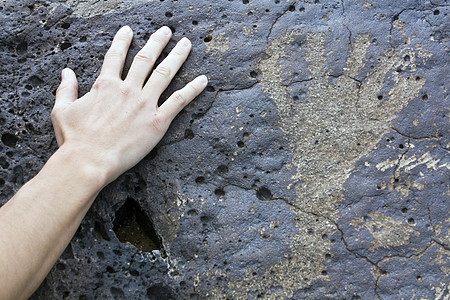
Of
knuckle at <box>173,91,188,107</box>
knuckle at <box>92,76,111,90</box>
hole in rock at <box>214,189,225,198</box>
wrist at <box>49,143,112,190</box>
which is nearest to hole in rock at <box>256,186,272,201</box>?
hole in rock at <box>214,189,225,198</box>

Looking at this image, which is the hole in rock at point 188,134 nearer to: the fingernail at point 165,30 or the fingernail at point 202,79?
the fingernail at point 202,79

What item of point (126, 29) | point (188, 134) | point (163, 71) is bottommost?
point (188, 134)

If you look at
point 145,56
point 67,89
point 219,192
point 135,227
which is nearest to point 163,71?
point 145,56

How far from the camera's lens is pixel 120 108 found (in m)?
1.75

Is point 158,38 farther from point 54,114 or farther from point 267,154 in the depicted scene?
point 267,154

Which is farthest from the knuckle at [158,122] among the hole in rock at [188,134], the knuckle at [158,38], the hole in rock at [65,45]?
the hole in rock at [65,45]

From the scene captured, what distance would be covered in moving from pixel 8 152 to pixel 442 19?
5.84ft

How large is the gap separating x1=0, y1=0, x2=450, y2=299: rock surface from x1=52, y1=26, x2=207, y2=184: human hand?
7 cm

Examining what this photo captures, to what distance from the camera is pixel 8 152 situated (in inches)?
72.7

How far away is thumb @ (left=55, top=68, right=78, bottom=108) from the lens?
1.84 meters

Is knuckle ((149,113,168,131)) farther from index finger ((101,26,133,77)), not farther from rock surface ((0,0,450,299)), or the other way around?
index finger ((101,26,133,77))

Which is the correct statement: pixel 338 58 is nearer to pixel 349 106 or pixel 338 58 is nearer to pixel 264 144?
pixel 349 106

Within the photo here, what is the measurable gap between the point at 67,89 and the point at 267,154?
809 mm

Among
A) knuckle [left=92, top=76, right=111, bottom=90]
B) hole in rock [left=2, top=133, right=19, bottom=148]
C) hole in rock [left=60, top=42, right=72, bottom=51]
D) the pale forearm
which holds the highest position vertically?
hole in rock [left=60, top=42, right=72, bottom=51]
